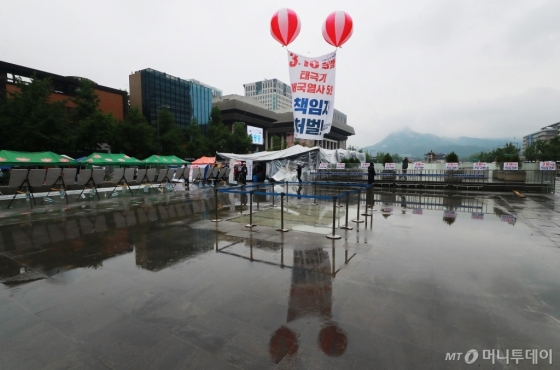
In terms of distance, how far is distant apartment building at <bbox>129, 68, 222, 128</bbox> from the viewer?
2389 inches

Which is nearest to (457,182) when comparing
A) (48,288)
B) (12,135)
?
(48,288)

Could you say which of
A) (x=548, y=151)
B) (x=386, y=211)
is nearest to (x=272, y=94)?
(x=548, y=151)

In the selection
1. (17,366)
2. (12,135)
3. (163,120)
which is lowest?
(17,366)

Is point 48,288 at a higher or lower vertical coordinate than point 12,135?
lower

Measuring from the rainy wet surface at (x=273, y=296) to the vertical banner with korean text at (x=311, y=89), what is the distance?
6.32 metres

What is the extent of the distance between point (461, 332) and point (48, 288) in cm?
564

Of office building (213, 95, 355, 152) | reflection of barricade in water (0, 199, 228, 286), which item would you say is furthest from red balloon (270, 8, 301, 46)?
office building (213, 95, 355, 152)

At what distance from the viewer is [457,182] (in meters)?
19.4

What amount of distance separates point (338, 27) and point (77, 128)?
96.5ft

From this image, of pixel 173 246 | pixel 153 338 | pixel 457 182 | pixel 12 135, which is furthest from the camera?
pixel 12 135

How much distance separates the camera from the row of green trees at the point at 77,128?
2419 centimetres

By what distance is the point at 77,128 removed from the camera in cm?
2878

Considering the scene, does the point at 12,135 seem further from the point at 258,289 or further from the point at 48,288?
the point at 258,289

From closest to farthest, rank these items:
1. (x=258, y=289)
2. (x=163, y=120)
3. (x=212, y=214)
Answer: (x=258, y=289) → (x=212, y=214) → (x=163, y=120)
